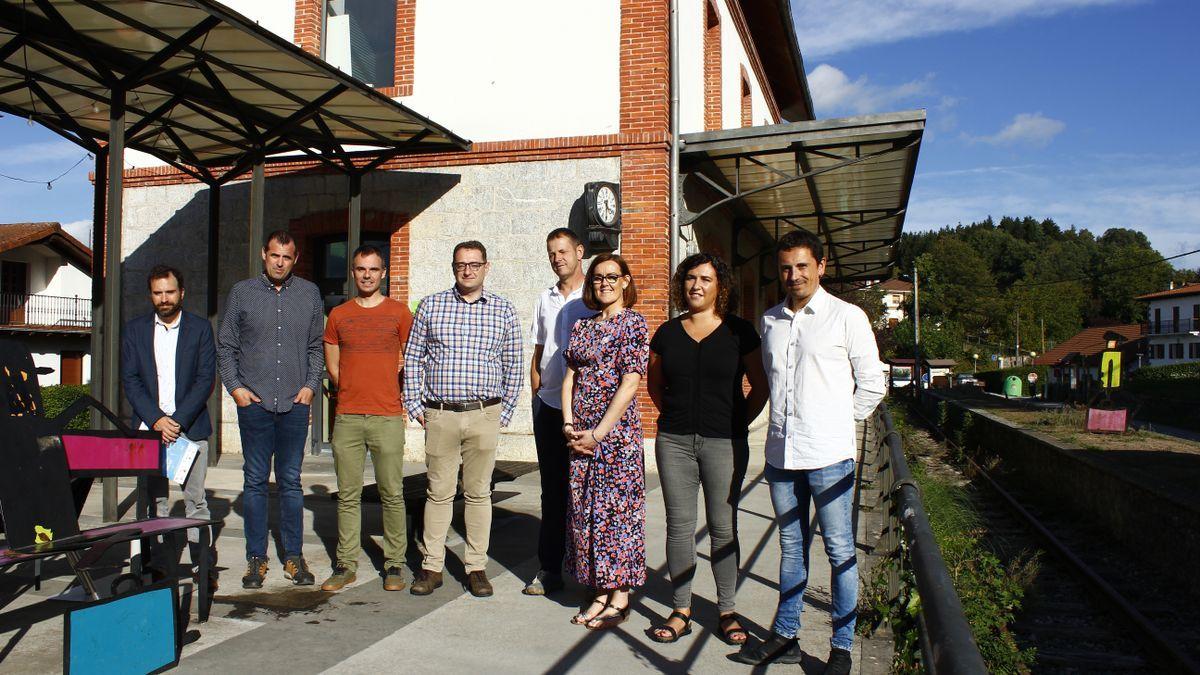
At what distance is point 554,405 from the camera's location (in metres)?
5.09

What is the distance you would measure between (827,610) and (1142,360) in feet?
287

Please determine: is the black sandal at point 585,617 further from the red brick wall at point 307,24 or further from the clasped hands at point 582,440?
the red brick wall at point 307,24

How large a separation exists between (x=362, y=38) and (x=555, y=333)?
28.6ft

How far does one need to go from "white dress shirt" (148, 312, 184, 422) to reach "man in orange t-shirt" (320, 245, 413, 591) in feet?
2.79

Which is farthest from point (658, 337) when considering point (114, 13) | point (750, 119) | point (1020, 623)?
point (750, 119)

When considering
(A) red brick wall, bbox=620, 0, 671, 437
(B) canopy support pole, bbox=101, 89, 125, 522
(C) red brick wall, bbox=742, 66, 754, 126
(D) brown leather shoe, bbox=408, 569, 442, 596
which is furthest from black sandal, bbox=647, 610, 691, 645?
(C) red brick wall, bbox=742, 66, 754, 126

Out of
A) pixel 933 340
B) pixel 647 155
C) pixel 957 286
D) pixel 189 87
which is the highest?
pixel 957 286

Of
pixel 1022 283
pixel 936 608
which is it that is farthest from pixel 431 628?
pixel 1022 283

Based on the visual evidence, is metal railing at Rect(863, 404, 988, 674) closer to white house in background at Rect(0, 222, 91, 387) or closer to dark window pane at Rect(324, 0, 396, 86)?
dark window pane at Rect(324, 0, 396, 86)

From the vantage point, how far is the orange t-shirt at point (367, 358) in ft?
16.4

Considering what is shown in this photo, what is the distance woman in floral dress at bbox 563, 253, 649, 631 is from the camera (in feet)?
14.4

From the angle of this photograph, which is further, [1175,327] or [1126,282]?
[1126,282]

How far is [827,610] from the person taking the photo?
484 centimetres

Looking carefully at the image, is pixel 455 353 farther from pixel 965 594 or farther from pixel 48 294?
pixel 48 294
